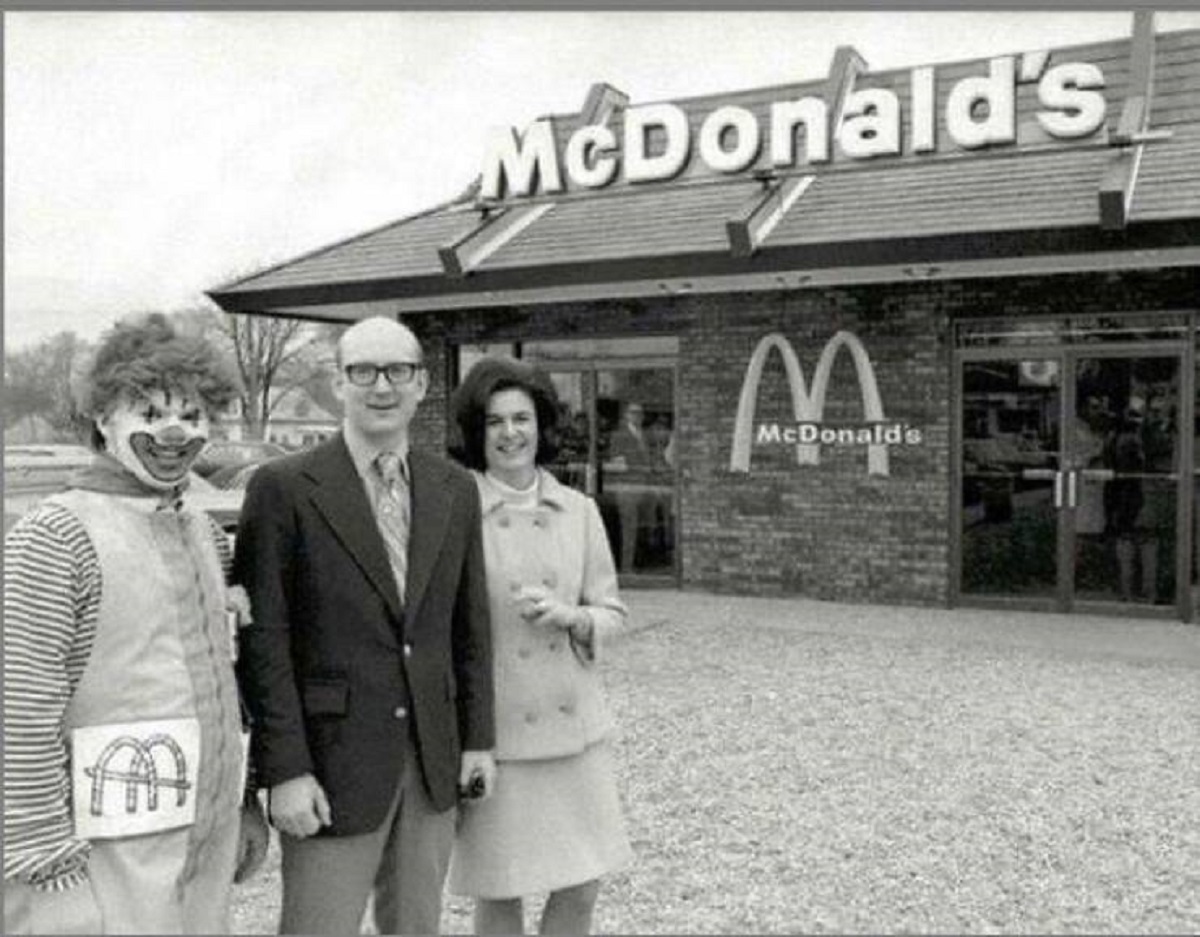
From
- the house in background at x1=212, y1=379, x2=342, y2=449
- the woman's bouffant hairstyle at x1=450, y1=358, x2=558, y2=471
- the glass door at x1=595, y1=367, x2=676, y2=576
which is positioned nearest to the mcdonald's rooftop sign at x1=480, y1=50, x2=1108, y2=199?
the glass door at x1=595, y1=367, x2=676, y2=576

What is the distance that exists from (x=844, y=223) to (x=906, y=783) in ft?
18.4

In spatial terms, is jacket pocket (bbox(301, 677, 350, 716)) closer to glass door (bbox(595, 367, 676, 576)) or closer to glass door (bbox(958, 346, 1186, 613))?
glass door (bbox(958, 346, 1186, 613))

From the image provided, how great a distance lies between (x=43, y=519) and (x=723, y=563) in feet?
31.6

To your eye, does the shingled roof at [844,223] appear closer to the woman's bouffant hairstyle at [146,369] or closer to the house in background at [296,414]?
the woman's bouffant hairstyle at [146,369]

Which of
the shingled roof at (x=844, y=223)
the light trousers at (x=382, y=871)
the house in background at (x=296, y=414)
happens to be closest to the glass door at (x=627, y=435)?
the shingled roof at (x=844, y=223)

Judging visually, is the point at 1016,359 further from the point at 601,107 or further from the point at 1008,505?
the point at 601,107

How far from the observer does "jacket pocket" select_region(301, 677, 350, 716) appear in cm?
261

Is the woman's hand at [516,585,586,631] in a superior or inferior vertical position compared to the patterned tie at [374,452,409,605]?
inferior

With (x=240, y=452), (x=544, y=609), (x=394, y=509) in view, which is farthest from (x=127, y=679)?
(x=240, y=452)

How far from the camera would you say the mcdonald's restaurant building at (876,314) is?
945 cm

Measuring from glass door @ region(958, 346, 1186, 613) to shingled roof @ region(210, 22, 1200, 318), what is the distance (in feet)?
2.94

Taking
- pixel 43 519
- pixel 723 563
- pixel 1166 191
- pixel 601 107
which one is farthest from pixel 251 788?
pixel 601 107

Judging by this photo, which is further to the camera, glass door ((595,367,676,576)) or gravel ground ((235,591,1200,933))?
glass door ((595,367,676,576))

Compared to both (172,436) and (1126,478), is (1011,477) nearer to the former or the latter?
(1126,478)
